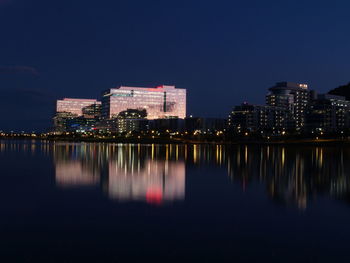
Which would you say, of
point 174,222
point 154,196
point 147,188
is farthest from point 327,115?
point 174,222

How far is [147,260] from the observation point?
30.7ft

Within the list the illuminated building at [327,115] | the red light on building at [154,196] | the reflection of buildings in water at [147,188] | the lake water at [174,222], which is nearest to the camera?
the lake water at [174,222]

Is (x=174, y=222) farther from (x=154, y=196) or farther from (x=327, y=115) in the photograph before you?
(x=327, y=115)

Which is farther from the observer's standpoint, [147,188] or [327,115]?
[327,115]

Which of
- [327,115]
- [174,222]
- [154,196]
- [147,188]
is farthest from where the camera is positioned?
[327,115]

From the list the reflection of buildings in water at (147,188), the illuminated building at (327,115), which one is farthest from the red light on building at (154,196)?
the illuminated building at (327,115)

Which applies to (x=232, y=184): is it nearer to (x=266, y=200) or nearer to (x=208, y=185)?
(x=208, y=185)

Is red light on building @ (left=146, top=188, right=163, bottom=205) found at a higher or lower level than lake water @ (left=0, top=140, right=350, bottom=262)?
higher

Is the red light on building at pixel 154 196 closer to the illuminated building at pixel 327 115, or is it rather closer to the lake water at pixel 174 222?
the lake water at pixel 174 222

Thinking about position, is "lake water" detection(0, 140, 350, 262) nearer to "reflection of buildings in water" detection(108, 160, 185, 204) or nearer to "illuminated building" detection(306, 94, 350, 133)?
"reflection of buildings in water" detection(108, 160, 185, 204)

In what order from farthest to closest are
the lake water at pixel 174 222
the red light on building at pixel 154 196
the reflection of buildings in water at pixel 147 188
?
the reflection of buildings in water at pixel 147 188
the red light on building at pixel 154 196
the lake water at pixel 174 222

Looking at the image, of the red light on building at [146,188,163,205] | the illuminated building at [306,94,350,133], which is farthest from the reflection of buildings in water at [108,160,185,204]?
the illuminated building at [306,94,350,133]

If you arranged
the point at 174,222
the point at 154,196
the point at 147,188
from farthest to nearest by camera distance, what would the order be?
1. the point at 147,188
2. the point at 154,196
3. the point at 174,222

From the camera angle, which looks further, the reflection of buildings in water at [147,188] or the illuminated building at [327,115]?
the illuminated building at [327,115]
